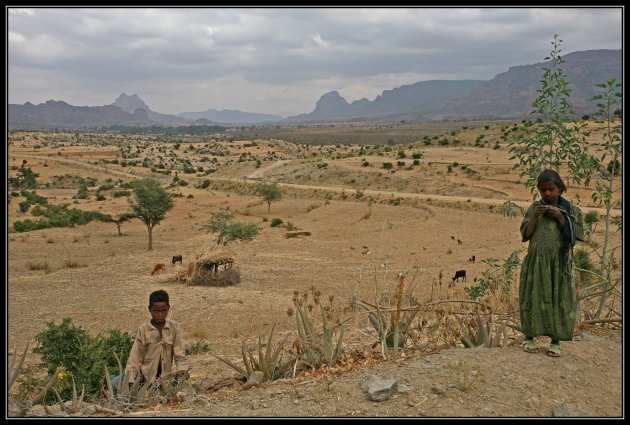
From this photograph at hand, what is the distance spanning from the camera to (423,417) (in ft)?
13.4

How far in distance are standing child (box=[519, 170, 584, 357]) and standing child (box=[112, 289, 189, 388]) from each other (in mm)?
3309

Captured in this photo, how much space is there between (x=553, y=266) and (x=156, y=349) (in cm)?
375

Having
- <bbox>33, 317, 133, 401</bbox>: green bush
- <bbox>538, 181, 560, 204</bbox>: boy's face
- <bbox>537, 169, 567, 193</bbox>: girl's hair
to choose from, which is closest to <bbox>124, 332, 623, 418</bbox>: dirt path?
<bbox>538, 181, 560, 204</bbox>: boy's face

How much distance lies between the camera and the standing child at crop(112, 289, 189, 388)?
16.9ft

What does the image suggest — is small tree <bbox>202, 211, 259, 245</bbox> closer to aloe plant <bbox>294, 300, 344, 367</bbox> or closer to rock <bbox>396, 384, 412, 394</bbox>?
aloe plant <bbox>294, 300, 344, 367</bbox>

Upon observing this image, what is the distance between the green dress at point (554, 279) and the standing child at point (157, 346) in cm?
332

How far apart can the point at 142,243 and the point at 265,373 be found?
1989cm

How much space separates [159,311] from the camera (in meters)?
5.18

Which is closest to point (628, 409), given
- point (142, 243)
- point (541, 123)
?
point (541, 123)

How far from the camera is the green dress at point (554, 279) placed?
5004 mm

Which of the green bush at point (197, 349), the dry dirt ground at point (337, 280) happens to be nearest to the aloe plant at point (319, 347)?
the dry dirt ground at point (337, 280)

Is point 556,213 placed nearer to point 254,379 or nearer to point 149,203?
point 254,379

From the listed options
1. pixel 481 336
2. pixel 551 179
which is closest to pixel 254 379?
pixel 481 336

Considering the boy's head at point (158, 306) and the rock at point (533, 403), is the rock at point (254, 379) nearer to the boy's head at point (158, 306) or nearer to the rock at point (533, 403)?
the boy's head at point (158, 306)
